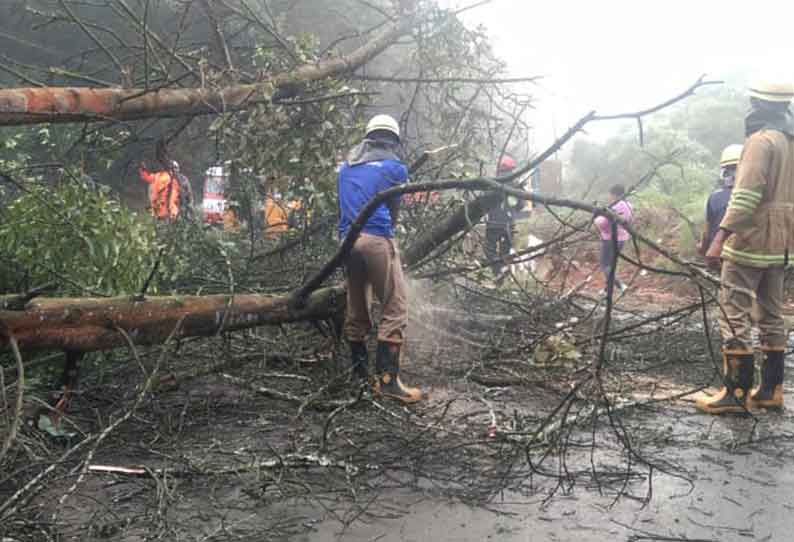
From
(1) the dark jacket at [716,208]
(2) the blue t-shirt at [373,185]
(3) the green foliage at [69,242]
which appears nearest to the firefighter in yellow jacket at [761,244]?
(1) the dark jacket at [716,208]

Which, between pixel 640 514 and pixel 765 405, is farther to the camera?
pixel 765 405

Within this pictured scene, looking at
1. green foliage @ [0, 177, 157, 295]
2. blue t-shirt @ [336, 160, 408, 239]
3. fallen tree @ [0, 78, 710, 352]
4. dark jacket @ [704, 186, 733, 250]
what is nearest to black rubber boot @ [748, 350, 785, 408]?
dark jacket @ [704, 186, 733, 250]

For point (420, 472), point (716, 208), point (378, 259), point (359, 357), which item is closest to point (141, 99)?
point (378, 259)

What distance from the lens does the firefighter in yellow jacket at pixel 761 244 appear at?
13.2 feet

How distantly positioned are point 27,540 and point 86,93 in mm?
2512

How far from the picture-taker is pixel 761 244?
402cm

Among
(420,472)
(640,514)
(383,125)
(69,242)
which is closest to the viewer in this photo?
(640,514)

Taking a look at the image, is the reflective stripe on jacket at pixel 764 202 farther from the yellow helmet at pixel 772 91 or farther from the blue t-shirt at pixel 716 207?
the blue t-shirt at pixel 716 207

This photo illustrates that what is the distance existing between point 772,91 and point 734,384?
1.62 metres

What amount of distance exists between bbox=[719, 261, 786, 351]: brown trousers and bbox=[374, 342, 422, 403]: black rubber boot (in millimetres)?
1745

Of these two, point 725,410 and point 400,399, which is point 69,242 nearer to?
point 400,399

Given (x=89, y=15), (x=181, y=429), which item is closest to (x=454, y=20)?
(x=181, y=429)

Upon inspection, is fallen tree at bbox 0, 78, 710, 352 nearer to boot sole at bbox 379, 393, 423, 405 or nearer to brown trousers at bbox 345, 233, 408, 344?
brown trousers at bbox 345, 233, 408, 344

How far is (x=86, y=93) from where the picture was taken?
3.95m
